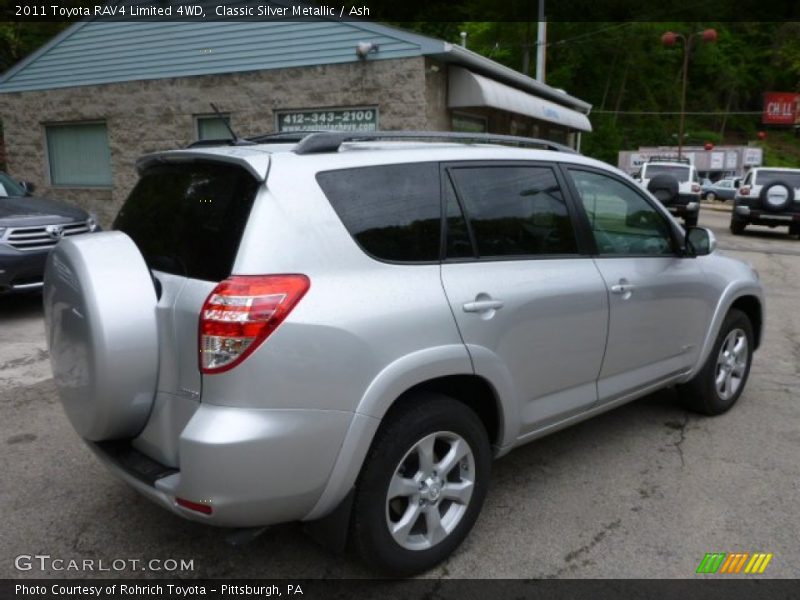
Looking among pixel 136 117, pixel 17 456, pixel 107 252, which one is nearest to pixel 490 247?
pixel 107 252

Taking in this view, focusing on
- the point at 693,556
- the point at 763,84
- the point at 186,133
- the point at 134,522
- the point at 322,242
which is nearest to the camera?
the point at 322,242

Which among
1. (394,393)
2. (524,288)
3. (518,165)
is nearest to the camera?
(394,393)

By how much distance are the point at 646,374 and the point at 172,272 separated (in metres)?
2.58

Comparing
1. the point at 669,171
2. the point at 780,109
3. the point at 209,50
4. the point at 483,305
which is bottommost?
the point at 669,171

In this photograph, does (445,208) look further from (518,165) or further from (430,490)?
(430,490)

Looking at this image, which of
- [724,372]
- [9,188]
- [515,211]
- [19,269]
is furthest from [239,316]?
[9,188]

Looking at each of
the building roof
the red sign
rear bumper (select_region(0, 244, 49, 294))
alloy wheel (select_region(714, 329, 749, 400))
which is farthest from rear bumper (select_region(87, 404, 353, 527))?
the red sign

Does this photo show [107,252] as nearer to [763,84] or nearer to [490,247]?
[490,247]

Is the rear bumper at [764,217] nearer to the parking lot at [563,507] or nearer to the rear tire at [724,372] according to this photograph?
the parking lot at [563,507]

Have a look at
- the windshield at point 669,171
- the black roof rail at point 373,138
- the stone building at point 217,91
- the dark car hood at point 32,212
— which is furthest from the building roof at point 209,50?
the black roof rail at point 373,138

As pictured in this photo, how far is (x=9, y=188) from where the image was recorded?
8227 mm

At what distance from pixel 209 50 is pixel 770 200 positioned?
43.6ft

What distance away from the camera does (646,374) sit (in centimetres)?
368

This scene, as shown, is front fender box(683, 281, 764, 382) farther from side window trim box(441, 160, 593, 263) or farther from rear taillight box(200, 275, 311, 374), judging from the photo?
rear taillight box(200, 275, 311, 374)
